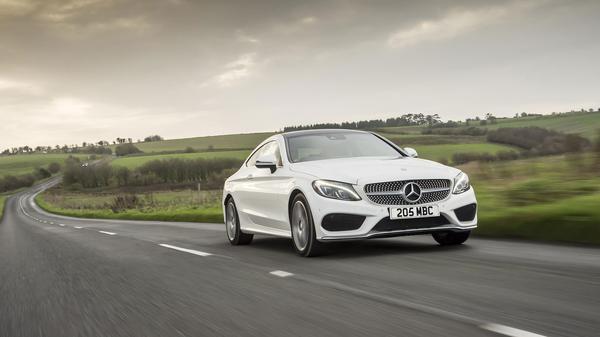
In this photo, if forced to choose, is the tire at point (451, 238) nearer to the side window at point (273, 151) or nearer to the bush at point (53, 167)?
the side window at point (273, 151)

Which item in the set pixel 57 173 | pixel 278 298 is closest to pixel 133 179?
pixel 57 173

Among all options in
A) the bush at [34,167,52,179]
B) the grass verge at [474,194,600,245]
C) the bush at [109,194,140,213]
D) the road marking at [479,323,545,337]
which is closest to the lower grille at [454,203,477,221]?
the grass verge at [474,194,600,245]

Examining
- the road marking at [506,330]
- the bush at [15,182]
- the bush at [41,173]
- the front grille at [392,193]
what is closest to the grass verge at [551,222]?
the front grille at [392,193]

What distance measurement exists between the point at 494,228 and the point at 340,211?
3.12m

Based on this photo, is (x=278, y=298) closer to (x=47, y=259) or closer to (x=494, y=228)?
(x=494, y=228)

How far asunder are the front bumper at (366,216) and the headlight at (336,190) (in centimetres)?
6

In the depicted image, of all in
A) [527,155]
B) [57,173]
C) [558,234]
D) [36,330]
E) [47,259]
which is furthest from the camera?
[57,173]

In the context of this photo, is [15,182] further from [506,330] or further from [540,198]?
[506,330]

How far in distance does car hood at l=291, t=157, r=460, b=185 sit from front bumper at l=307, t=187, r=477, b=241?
26cm

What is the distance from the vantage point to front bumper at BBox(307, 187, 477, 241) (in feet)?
25.1

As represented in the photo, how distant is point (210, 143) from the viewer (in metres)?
134

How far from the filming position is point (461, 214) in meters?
8.02

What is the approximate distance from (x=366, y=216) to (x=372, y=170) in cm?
61

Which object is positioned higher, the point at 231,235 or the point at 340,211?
the point at 340,211
